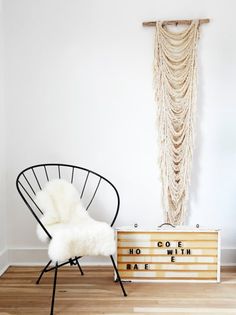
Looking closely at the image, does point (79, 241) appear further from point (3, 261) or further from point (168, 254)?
point (3, 261)

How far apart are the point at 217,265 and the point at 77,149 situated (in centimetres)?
141

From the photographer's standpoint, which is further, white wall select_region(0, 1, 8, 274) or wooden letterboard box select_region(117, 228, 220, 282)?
white wall select_region(0, 1, 8, 274)

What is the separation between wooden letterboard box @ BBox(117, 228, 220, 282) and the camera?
2.62m

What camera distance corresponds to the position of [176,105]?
2.88 metres

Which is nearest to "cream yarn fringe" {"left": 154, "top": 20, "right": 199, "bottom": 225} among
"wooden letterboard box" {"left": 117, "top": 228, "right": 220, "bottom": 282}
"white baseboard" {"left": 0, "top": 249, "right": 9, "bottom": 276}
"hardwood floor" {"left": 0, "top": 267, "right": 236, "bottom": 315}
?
"wooden letterboard box" {"left": 117, "top": 228, "right": 220, "bottom": 282}

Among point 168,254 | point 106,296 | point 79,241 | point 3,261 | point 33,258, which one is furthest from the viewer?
point 33,258

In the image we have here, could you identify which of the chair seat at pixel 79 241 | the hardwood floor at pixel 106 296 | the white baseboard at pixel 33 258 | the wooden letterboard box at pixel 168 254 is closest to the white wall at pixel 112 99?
the white baseboard at pixel 33 258

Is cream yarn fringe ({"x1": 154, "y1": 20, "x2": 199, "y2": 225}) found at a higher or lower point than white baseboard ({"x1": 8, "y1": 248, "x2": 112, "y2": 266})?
higher

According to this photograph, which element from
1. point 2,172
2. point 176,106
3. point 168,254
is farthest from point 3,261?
point 176,106

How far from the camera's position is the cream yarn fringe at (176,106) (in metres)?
2.85

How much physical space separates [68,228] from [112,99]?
1184 mm

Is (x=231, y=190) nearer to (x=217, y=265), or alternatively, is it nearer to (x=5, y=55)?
(x=217, y=265)

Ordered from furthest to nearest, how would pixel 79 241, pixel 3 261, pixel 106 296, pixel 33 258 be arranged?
pixel 33 258, pixel 3 261, pixel 106 296, pixel 79 241

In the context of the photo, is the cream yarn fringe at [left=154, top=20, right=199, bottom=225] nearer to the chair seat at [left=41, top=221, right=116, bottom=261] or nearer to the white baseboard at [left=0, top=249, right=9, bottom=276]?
the chair seat at [left=41, top=221, right=116, bottom=261]
